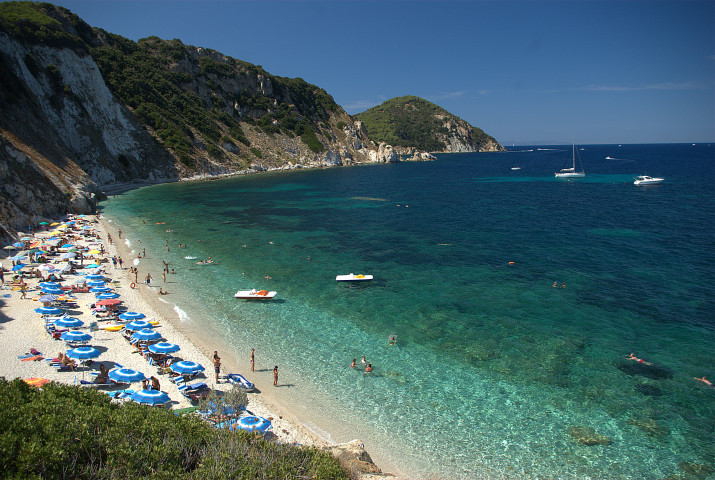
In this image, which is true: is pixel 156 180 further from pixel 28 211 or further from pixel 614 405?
pixel 614 405

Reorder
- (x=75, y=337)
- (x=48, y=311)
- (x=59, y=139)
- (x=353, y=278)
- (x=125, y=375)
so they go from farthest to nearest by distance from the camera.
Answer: (x=59, y=139), (x=353, y=278), (x=48, y=311), (x=75, y=337), (x=125, y=375)

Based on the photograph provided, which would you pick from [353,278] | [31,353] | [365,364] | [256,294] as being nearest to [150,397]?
[31,353]

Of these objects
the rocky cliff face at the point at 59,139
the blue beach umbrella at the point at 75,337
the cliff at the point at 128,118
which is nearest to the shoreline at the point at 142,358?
the blue beach umbrella at the point at 75,337

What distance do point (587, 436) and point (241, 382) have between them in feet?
51.3

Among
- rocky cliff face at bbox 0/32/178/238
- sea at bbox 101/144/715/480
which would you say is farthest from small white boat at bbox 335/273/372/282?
rocky cliff face at bbox 0/32/178/238

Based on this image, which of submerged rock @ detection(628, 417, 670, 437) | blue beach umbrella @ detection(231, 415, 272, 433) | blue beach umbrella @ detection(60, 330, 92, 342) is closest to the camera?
blue beach umbrella @ detection(231, 415, 272, 433)

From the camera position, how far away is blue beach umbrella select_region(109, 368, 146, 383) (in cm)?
1891

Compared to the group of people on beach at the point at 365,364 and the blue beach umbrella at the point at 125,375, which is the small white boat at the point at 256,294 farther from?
the blue beach umbrella at the point at 125,375

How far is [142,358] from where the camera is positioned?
73.3 feet

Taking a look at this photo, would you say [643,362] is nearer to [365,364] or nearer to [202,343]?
[365,364]

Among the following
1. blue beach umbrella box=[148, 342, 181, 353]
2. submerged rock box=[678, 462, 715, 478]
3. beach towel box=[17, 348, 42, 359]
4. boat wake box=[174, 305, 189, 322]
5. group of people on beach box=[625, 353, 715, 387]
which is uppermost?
beach towel box=[17, 348, 42, 359]

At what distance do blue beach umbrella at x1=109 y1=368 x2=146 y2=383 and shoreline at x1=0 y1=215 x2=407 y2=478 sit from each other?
1.18m

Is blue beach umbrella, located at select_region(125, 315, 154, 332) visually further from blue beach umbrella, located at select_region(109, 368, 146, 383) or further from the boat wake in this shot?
blue beach umbrella, located at select_region(109, 368, 146, 383)

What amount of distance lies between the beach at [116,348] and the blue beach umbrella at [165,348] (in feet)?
2.67
